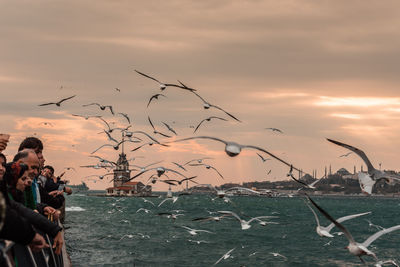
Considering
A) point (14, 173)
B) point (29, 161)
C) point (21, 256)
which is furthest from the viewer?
point (29, 161)

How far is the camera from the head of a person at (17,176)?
577 cm

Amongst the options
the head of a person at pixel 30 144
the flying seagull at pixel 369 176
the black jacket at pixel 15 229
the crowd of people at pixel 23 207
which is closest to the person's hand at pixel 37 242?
the crowd of people at pixel 23 207

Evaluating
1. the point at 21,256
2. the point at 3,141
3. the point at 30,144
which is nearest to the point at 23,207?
the point at 21,256

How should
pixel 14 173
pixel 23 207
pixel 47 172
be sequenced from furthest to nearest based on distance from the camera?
1. pixel 47 172
2. pixel 14 173
3. pixel 23 207

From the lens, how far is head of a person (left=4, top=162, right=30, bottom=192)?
5.77 meters

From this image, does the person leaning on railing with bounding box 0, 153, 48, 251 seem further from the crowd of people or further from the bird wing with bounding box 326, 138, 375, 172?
the bird wing with bounding box 326, 138, 375, 172

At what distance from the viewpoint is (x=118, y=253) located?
153 feet

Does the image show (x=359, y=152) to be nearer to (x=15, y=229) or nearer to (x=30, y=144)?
(x=30, y=144)

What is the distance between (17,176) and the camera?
5.82 meters

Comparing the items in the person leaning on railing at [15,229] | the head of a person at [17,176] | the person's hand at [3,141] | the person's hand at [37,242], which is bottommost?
the person's hand at [37,242]

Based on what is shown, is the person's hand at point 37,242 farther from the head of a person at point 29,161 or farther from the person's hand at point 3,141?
the person's hand at point 3,141

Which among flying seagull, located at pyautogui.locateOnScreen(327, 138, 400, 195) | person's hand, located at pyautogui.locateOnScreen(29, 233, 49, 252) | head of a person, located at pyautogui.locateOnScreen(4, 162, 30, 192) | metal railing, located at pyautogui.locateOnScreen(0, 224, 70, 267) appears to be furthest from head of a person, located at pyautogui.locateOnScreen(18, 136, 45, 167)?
flying seagull, located at pyautogui.locateOnScreen(327, 138, 400, 195)

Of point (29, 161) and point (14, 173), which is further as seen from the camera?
point (29, 161)

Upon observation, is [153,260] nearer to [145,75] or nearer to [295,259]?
[295,259]
